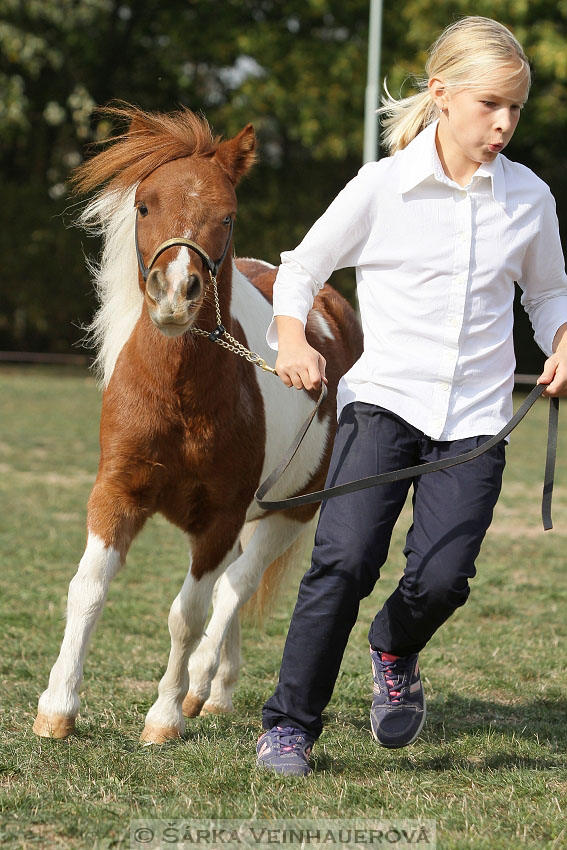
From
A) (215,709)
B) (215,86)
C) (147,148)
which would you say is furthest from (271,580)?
(215,86)

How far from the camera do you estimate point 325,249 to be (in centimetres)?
323

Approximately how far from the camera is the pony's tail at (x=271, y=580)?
4.88 metres

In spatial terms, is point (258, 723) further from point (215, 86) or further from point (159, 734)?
point (215, 86)

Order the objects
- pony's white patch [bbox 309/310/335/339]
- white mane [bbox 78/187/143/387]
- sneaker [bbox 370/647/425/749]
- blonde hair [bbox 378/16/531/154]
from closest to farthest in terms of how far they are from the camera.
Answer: blonde hair [bbox 378/16/531/154] < sneaker [bbox 370/647/425/749] < white mane [bbox 78/187/143/387] < pony's white patch [bbox 309/310/335/339]

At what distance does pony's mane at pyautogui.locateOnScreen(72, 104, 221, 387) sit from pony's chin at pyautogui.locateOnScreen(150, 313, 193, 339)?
1.95 ft

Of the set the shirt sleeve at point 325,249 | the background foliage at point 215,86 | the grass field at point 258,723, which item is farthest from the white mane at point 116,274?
the background foliage at point 215,86

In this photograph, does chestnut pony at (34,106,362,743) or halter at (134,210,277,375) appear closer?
halter at (134,210,277,375)

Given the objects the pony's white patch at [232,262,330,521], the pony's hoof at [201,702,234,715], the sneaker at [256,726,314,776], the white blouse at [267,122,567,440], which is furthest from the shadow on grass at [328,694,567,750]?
the white blouse at [267,122,567,440]

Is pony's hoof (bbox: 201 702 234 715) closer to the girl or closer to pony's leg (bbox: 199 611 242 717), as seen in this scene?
pony's leg (bbox: 199 611 242 717)

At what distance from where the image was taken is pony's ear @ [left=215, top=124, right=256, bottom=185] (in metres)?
3.81

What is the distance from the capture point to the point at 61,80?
20641 mm

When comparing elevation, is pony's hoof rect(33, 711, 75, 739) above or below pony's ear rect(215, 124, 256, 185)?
below

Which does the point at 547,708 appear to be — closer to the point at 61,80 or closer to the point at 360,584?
the point at 360,584

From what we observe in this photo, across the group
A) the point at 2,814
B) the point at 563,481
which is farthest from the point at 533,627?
the point at 563,481
